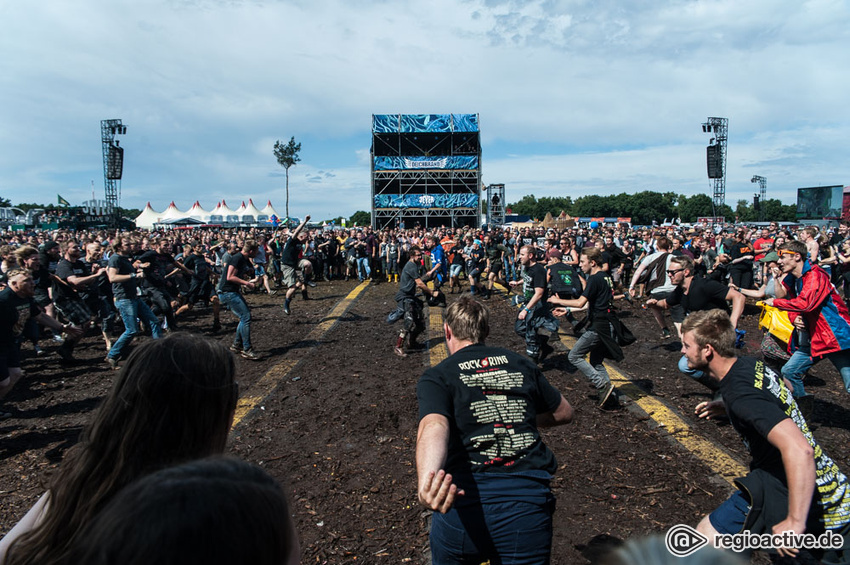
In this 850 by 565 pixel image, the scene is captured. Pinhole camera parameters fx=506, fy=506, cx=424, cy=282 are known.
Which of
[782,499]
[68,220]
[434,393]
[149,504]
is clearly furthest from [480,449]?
[68,220]

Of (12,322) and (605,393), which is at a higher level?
(12,322)

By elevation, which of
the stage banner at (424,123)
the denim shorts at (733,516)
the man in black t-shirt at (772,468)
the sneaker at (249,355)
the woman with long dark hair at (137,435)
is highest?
the stage banner at (424,123)

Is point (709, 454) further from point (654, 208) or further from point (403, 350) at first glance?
point (654, 208)

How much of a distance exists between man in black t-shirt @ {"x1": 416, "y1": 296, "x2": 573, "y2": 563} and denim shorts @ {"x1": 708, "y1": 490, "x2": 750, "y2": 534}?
982mm

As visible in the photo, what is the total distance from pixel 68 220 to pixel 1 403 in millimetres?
41019

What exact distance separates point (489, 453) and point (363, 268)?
57.4 ft

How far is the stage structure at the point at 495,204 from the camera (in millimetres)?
41531

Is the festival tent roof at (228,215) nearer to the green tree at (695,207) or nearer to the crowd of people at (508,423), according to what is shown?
the crowd of people at (508,423)

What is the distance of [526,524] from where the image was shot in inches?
88.1

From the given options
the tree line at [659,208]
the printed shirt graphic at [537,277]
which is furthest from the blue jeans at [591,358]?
the tree line at [659,208]

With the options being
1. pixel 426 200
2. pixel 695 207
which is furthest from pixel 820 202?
pixel 695 207

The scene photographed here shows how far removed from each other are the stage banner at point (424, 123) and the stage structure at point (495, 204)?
6027 millimetres

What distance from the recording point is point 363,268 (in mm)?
19594

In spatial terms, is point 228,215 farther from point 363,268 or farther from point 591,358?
point 591,358
